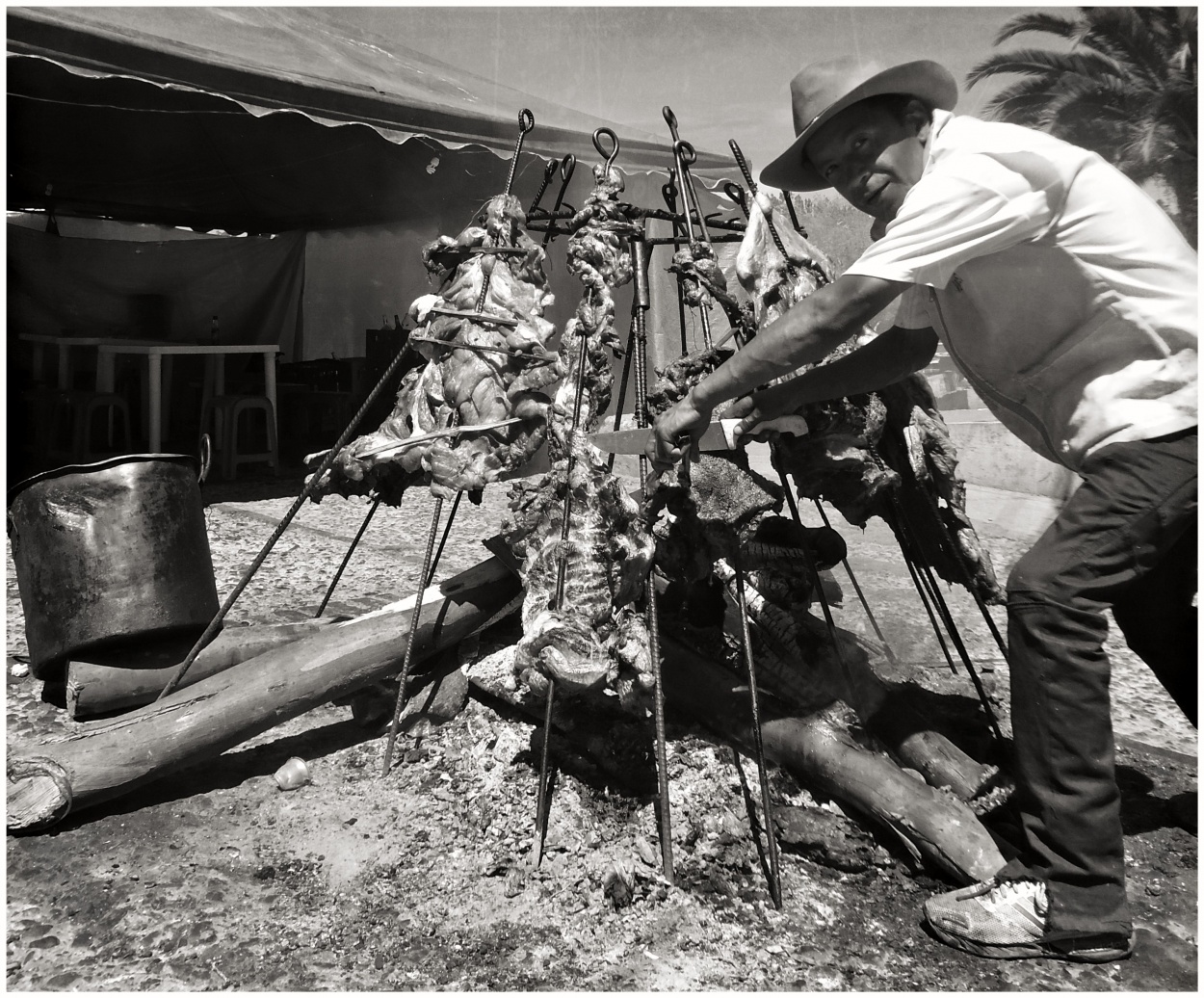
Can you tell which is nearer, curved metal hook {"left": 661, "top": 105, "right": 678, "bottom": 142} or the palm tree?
curved metal hook {"left": 661, "top": 105, "right": 678, "bottom": 142}

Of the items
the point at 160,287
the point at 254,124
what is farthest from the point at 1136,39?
the point at 160,287

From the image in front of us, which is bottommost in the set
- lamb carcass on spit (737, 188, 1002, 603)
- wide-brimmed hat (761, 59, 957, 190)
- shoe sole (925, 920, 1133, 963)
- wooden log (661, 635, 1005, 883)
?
shoe sole (925, 920, 1133, 963)

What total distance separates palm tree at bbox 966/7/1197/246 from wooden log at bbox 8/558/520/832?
13.1m

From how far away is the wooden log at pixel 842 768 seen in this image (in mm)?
2354

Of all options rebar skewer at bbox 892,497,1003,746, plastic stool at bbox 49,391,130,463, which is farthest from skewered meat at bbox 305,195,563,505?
plastic stool at bbox 49,391,130,463

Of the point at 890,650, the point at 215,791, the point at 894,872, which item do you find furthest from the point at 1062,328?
the point at 215,791

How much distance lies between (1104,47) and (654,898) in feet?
49.4

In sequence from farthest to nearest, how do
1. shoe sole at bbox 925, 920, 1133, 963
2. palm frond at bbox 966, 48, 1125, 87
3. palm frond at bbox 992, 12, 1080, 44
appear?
palm frond at bbox 966, 48, 1125, 87, palm frond at bbox 992, 12, 1080, 44, shoe sole at bbox 925, 920, 1133, 963

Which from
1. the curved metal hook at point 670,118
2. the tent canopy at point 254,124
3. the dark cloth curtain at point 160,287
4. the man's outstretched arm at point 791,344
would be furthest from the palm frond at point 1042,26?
the man's outstretched arm at point 791,344

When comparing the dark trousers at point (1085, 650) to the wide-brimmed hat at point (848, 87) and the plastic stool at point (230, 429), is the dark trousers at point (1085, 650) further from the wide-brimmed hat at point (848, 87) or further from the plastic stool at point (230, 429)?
the plastic stool at point (230, 429)

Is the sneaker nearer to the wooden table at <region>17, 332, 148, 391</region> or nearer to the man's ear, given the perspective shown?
the man's ear

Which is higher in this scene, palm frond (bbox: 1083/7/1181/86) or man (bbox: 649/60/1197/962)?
palm frond (bbox: 1083/7/1181/86)

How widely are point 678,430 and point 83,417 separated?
7.64 metres

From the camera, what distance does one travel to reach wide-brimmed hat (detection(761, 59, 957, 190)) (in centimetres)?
213
